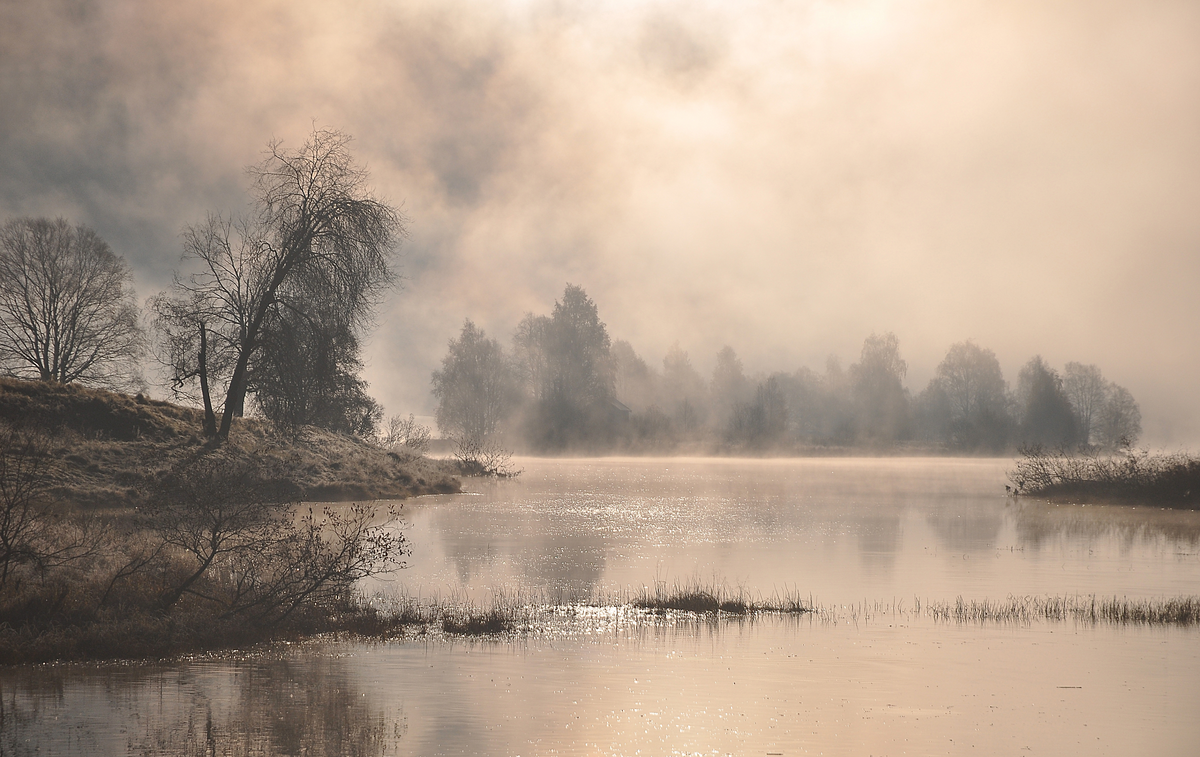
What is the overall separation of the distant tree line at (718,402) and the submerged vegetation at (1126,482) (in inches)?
1503

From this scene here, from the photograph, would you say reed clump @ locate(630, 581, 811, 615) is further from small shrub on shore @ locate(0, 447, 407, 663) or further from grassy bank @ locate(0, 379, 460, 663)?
small shrub on shore @ locate(0, 447, 407, 663)

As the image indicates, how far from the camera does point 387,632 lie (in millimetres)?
14836

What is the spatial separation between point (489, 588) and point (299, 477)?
80.3 feet

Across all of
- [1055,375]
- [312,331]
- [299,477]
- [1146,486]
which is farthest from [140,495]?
[1055,375]

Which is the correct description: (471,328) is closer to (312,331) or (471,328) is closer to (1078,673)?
(312,331)

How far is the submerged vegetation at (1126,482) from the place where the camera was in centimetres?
4391

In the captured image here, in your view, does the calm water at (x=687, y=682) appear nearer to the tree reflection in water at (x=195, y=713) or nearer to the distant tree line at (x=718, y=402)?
the tree reflection in water at (x=195, y=713)

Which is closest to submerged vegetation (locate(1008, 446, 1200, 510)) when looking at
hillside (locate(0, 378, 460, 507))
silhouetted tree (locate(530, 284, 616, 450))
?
hillside (locate(0, 378, 460, 507))

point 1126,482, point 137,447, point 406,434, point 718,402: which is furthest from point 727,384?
point 137,447

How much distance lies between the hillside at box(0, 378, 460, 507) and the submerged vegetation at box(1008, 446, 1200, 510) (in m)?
33.7

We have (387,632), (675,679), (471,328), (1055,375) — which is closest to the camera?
(675,679)

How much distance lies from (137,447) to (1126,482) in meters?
45.0

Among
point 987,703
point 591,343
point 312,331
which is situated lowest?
point 987,703

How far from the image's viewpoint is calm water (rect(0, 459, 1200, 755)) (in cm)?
973
